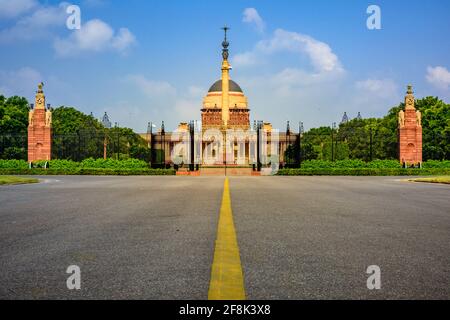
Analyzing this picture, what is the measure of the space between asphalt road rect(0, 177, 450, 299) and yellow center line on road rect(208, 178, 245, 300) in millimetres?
83

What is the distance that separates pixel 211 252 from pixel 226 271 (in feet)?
3.94

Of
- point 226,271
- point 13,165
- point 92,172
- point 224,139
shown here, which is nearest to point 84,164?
point 92,172

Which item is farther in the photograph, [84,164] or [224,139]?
[224,139]

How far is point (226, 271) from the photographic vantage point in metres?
4.94

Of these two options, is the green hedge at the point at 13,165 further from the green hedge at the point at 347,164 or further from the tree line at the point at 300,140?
the green hedge at the point at 347,164

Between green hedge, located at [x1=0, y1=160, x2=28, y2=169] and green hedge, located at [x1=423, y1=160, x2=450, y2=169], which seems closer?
green hedge, located at [x1=0, y1=160, x2=28, y2=169]

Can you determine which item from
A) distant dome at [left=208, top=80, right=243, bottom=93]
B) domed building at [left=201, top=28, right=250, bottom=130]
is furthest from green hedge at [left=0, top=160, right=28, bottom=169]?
distant dome at [left=208, top=80, right=243, bottom=93]

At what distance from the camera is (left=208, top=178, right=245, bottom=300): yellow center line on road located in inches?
161

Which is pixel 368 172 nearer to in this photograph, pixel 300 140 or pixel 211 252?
pixel 300 140

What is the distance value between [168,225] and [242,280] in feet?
14.3

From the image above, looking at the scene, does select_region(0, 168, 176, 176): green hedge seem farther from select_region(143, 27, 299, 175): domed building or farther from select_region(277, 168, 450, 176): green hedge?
select_region(277, 168, 450, 176): green hedge

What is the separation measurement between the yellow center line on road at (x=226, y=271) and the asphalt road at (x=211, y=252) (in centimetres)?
8

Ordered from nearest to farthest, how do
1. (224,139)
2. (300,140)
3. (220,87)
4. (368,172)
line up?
1. (368,172)
2. (300,140)
3. (224,139)
4. (220,87)

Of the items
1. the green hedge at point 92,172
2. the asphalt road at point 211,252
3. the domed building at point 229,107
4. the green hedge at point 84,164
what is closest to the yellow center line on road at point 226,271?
the asphalt road at point 211,252
